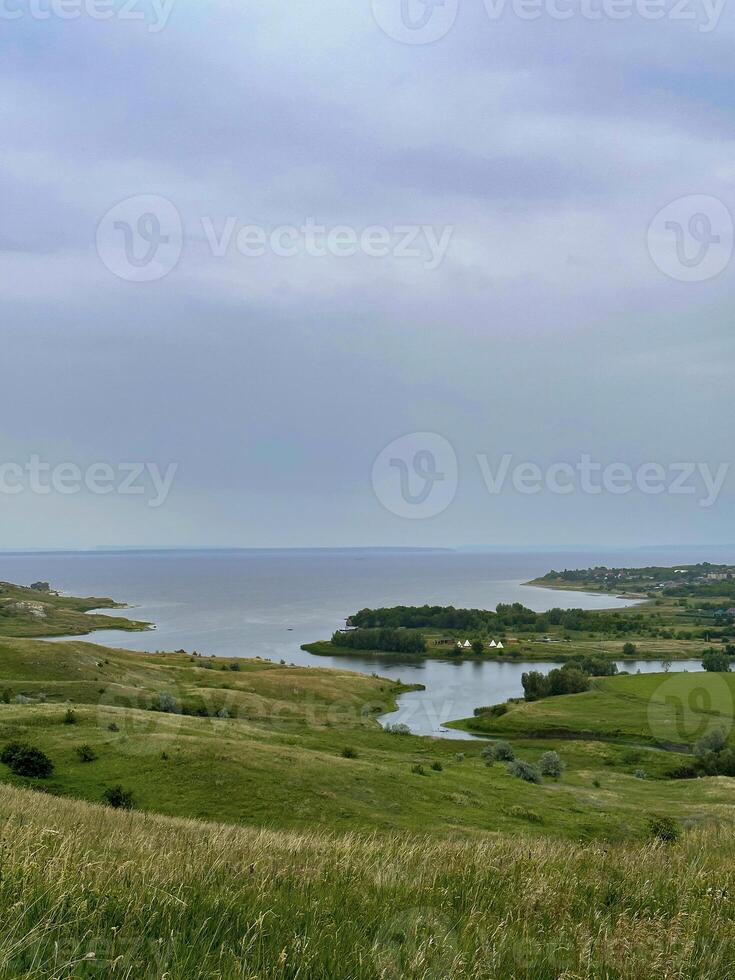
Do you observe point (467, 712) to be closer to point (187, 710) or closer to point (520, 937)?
point (187, 710)

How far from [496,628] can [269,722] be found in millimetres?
133019

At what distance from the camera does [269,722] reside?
5819 cm

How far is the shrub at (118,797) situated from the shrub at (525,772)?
30.3 metres

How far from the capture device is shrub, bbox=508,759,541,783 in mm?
48594

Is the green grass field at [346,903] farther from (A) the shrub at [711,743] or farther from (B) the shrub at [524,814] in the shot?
(A) the shrub at [711,743]

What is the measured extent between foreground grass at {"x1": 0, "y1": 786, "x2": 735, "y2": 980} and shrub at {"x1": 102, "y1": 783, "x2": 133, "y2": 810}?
70.2 feet

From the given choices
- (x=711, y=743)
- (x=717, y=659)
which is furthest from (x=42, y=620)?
(x=717, y=659)

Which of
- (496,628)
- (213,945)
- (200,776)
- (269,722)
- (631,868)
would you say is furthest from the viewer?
(496,628)

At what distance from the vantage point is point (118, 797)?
2612 centimetres

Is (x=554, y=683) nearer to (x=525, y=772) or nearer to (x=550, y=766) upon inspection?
(x=550, y=766)

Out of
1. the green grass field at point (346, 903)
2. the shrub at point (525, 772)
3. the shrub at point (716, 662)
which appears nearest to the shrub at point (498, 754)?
the shrub at point (525, 772)

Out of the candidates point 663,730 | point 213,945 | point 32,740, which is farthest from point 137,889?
point 663,730

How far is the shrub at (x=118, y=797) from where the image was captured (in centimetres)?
2569

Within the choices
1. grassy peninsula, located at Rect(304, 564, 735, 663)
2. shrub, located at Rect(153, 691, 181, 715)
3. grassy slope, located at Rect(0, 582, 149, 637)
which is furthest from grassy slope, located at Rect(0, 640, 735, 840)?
grassy slope, located at Rect(0, 582, 149, 637)
